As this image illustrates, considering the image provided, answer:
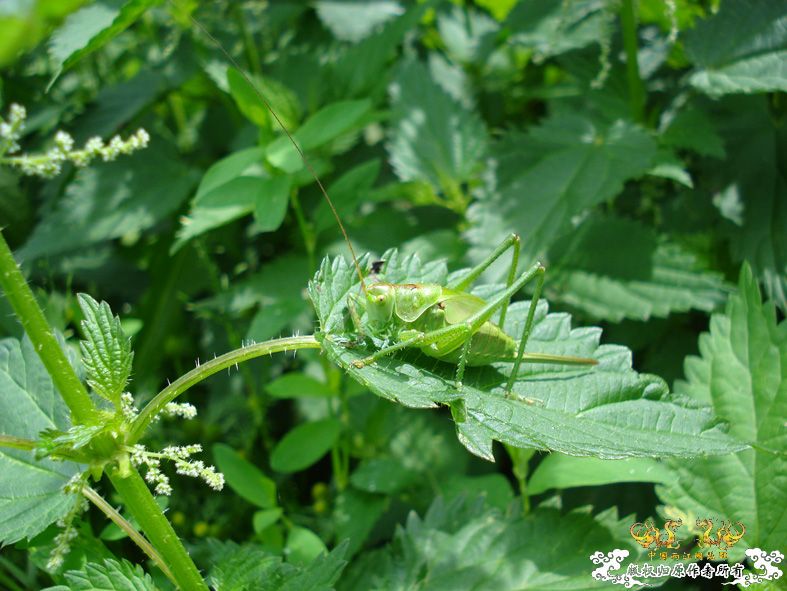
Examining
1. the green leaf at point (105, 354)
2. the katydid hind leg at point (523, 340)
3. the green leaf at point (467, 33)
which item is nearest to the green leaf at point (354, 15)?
the green leaf at point (467, 33)

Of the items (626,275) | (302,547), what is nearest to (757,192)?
(626,275)

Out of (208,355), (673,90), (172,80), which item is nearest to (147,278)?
(208,355)

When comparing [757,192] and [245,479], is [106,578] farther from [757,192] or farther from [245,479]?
[757,192]

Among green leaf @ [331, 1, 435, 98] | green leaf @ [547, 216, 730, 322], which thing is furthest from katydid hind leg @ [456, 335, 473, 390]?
green leaf @ [331, 1, 435, 98]

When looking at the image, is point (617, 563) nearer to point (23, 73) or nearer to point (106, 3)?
point (106, 3)

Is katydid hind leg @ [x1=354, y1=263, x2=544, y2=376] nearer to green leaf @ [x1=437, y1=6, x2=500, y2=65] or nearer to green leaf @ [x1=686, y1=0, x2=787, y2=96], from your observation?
green leaf @ [x1=686, y1=0, x2=787, y2=96]

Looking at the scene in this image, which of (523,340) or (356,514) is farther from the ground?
(523,340)

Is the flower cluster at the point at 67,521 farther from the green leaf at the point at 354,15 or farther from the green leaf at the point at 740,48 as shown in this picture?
the green leaf at the point at 354,15
